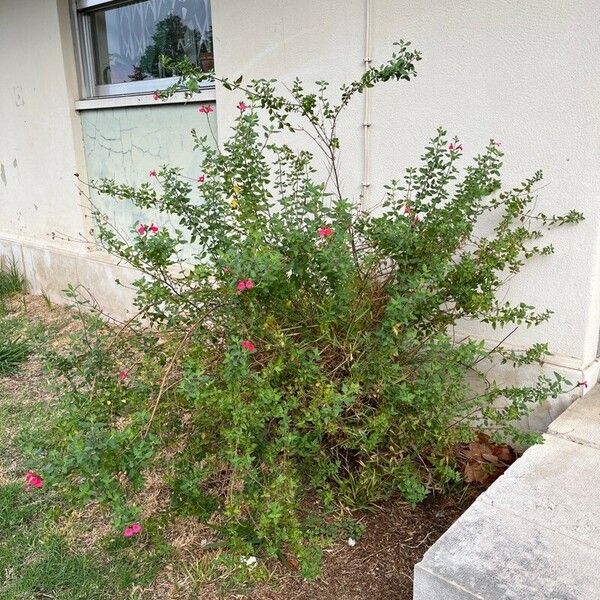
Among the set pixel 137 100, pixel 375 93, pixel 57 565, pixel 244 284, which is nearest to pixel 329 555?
pixel 57 565

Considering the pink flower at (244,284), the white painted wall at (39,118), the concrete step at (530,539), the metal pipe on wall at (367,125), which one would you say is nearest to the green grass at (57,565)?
the pink flower at (244,284)

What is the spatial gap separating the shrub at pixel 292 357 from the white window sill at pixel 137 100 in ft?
5.39

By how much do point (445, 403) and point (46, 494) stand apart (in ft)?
5.79

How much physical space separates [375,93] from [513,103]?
692 mm

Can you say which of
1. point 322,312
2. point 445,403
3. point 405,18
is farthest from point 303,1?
point 445,403

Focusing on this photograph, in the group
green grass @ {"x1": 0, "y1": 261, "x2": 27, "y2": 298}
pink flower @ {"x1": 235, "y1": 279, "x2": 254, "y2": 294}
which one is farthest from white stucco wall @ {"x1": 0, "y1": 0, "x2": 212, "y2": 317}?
pink flower @ {"x1": 235, "y1": 279, "x2": 254, "y2": 294}

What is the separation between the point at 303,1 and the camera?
3.18 m

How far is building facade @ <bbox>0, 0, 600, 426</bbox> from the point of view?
245cm

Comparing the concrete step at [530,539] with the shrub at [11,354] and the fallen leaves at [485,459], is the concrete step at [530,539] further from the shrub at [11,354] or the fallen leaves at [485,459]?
the shrub at [11,354]

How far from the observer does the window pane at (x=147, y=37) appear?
4309 mm

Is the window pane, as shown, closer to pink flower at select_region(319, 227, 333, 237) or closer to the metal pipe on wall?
the metal pipe on wall

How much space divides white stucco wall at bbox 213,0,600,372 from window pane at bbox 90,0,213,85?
1407mm

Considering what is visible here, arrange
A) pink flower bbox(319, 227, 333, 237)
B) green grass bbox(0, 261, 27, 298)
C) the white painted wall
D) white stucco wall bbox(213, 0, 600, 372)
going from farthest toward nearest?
green grass bbox(0, 261, 27, 298) → the white painted wall → white stucco wall bbox(213, 0, 600, 372) → pink flower bbox(319, 227, 333, 237)

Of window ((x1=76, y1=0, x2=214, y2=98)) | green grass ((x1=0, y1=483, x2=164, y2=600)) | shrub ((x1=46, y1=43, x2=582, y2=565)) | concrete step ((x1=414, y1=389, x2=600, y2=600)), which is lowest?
green grass ((x1=0, y1=483, x2=164, y2=600))
